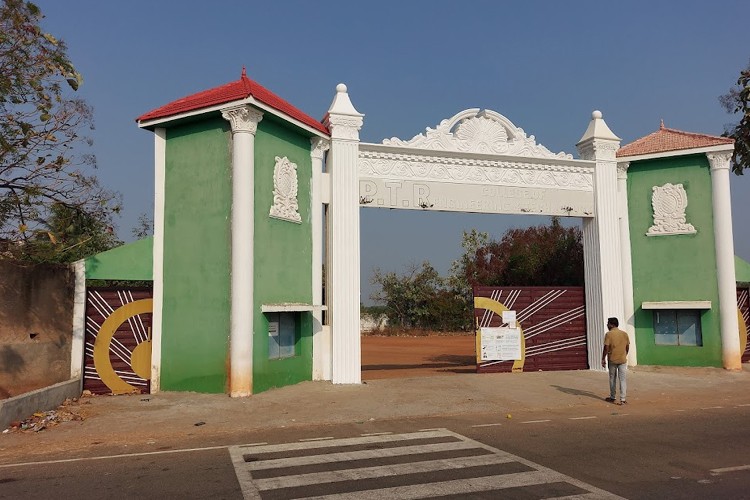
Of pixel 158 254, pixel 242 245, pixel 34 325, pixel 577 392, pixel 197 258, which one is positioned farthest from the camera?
pixel 158 254

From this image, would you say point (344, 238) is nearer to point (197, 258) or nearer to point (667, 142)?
point (197, 258)

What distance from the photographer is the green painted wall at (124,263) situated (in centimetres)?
1185

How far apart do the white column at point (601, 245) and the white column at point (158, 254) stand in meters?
11.0

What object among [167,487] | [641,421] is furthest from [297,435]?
[641,421]

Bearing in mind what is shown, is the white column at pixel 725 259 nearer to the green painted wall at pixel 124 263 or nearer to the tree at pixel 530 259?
the tree at pixel 530 259

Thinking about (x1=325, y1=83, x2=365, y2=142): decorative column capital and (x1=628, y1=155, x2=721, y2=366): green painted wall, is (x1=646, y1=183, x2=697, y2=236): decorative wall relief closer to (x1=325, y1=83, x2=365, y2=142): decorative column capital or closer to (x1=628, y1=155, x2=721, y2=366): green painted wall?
(x1=628, y1=155, x2=721, y2=366): green painted wall

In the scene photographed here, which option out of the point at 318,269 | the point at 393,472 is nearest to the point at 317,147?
the point at 318,269

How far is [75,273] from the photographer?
11688mm

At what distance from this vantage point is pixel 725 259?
49.0 ft

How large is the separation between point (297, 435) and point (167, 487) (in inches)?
107

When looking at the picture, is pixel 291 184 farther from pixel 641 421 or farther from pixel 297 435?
pixel 641 421

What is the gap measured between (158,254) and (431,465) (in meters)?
8.28

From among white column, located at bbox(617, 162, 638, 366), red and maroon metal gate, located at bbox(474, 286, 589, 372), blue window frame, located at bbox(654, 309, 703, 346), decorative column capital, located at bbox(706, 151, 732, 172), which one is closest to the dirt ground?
red and maroon metal gate, located at bbox(474, 286, 589, 372)

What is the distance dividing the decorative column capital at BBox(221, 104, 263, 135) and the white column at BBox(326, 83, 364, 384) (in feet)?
8.01
